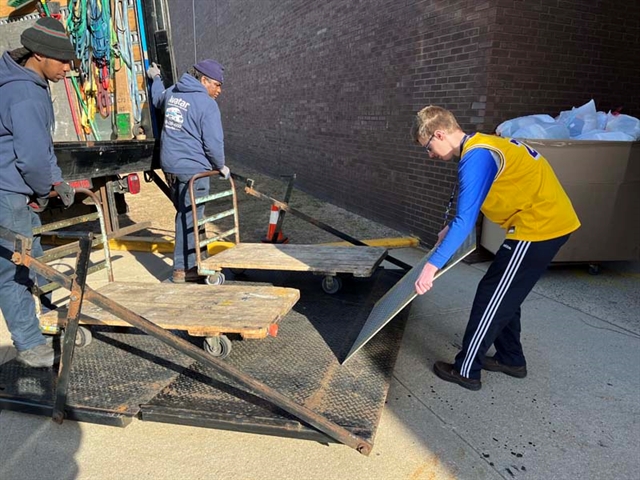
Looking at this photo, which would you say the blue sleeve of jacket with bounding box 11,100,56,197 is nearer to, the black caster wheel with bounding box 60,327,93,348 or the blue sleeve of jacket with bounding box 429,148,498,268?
the black caster wheel with bounding box 60,327,93,348

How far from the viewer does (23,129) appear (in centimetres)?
265

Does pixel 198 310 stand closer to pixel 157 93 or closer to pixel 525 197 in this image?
pixel 525 197

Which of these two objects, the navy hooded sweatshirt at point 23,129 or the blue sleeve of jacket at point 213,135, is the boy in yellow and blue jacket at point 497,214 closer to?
the navy hooded sweatshirt at point 23,129

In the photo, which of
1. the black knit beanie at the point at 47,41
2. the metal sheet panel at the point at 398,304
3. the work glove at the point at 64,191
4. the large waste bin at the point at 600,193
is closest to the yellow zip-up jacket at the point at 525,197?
the metal sheet panel at the point at 398,304

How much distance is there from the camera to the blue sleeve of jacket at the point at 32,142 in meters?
2.64

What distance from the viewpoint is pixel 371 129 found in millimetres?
7164

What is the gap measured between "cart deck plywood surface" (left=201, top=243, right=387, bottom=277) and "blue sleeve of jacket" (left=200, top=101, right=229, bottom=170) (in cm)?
94

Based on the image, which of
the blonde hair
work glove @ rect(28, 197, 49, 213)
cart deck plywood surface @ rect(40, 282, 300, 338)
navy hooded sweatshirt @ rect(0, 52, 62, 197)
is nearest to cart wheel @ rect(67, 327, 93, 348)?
cart deck plywood surface @ rect(40, 282, 300, 338)

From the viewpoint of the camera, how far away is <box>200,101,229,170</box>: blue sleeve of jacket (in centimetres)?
430

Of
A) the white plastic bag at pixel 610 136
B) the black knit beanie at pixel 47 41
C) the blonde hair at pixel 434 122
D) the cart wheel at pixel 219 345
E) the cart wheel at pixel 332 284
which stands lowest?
the cart wheel at pixel 332 284

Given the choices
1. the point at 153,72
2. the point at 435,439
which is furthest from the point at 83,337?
the point at 153,72

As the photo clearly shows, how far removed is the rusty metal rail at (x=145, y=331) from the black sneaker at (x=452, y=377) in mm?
996

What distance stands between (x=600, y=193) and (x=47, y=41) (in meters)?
4.85

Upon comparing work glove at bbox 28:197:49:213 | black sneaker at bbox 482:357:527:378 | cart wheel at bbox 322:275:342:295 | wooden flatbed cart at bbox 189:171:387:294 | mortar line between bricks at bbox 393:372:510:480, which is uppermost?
work glove at bbox 28:197:49:213
